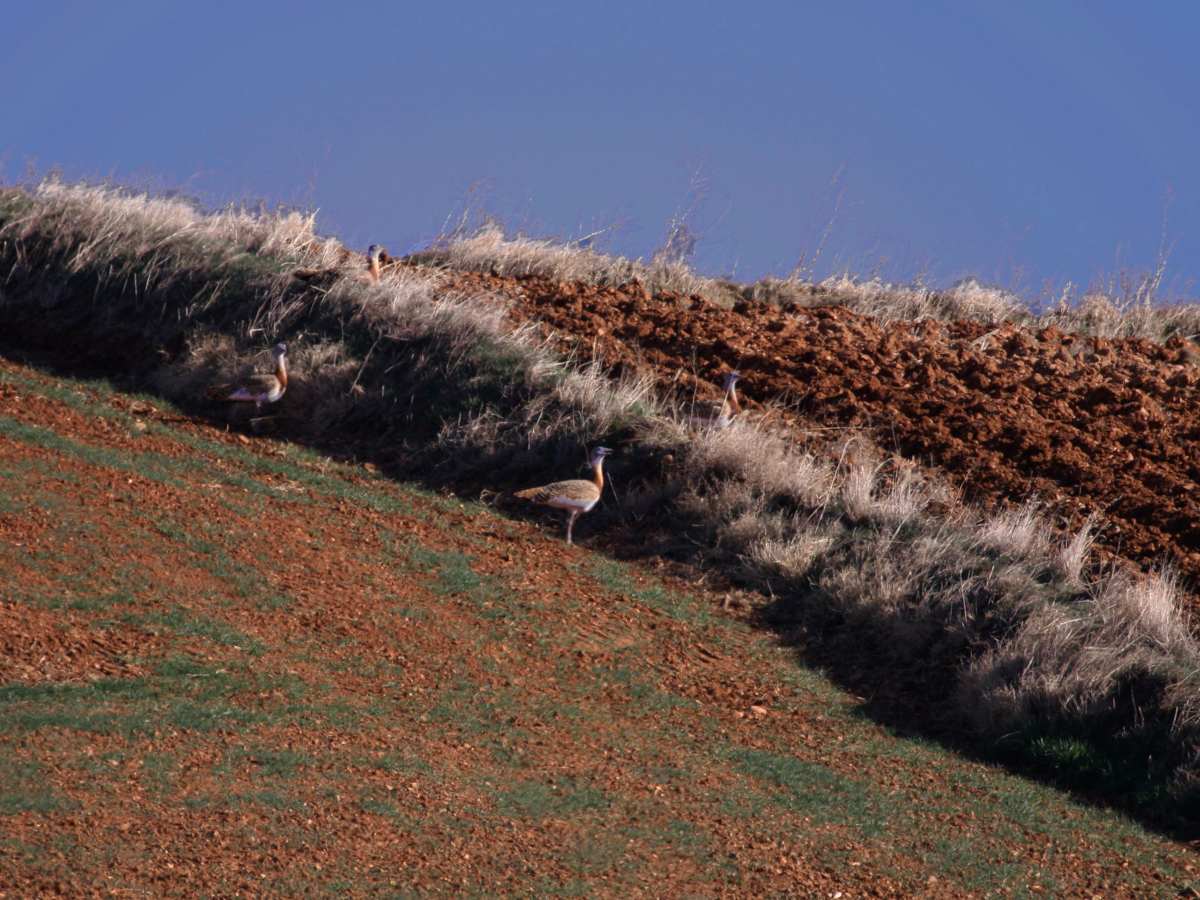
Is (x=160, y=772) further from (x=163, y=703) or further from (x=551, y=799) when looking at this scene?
(x=551, y=799)

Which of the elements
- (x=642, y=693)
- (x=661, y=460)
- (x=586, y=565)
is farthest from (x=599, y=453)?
(x=642, y=693)

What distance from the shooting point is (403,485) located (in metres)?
16.1

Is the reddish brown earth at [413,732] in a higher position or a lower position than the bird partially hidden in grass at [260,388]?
lower

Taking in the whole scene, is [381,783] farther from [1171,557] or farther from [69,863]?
[1171,557]

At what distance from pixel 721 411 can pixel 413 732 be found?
763 cm

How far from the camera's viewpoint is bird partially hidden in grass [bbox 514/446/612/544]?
14617mm

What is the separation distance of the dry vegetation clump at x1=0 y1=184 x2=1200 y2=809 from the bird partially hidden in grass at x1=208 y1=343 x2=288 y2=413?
0.38 metres

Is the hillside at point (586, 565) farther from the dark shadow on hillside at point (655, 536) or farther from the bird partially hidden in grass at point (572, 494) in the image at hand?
the bird partially hidden in grass at point (572, 494)

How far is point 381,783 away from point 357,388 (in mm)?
9549

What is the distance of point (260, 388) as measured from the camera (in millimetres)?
16734

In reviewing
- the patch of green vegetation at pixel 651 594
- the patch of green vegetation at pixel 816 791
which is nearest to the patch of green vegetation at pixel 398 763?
the patch of green vegetation at pixel 816 791

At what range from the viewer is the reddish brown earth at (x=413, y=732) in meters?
7.61

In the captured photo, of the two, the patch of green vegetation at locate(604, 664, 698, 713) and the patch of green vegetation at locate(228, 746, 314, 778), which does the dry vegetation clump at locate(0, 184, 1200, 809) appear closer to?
the patch of green vegetation at locate(604, 664, 698, 713)

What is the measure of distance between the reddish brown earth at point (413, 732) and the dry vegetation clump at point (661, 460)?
78 centimetres
